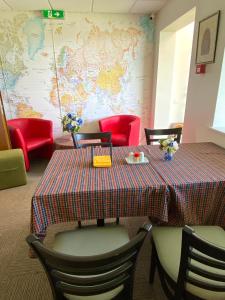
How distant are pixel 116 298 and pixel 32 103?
3.42 meters

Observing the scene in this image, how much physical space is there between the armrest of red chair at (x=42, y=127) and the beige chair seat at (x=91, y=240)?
97.9 inches

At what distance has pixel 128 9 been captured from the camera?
10.6ft

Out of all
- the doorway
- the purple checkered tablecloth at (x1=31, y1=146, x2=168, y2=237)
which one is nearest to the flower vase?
the purple checkered tablecloth at (x1=31, y1=146, x2=168, y2=237)

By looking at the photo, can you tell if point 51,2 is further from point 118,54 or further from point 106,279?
point 106,279

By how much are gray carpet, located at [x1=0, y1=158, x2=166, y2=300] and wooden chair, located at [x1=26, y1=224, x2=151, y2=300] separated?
0.51m

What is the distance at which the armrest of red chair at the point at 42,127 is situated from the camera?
3490 mm

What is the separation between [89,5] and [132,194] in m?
3.07

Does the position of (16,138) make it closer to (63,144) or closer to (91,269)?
(63,144)

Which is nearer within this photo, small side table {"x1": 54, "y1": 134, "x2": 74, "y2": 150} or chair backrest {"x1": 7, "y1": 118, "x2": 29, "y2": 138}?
small side table {"x1": 54, "y1": 134, "x2": 74, "y2": 150}

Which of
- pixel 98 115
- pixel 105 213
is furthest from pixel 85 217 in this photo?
pixel 98 115

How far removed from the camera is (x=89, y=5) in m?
3.04

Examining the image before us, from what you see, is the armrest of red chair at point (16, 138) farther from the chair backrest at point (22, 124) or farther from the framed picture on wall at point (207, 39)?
the framed picture on wall at point (207, 39)

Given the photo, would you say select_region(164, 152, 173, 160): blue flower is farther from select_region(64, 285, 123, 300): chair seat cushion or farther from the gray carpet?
select_region(64, 285, 123, 300): chair seat cushion

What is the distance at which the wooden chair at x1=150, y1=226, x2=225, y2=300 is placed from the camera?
77 cm
